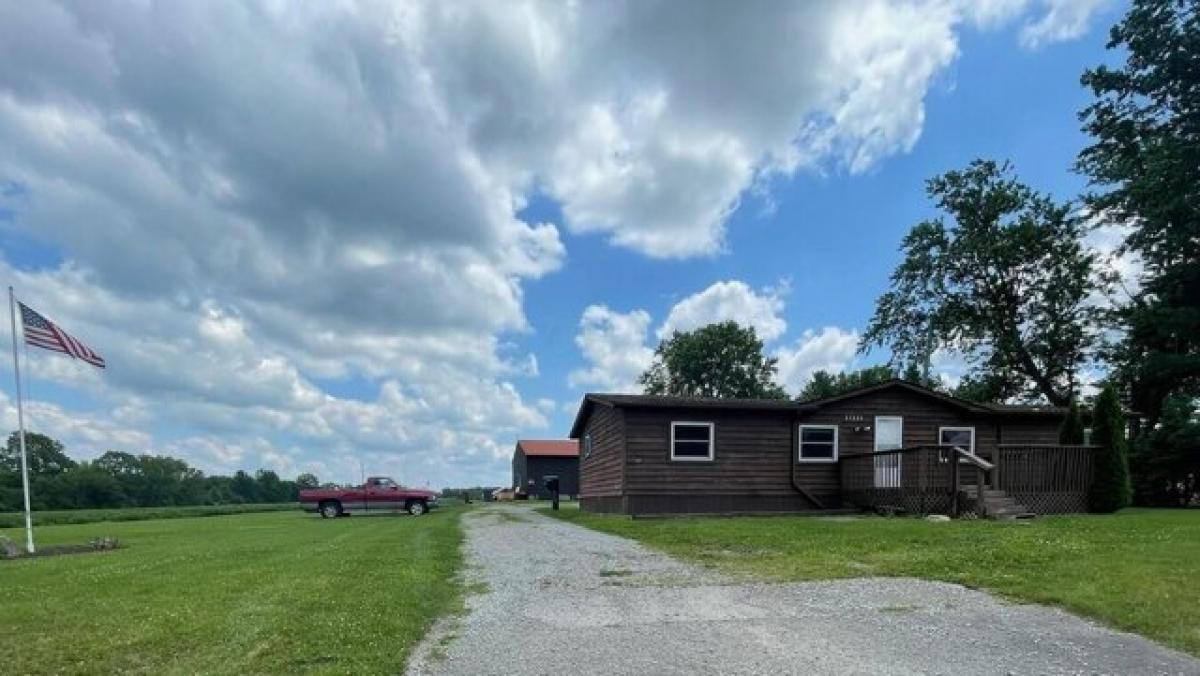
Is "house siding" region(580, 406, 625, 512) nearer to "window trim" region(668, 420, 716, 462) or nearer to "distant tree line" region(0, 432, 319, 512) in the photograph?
"window trim" region(668, 420, 716, 462)

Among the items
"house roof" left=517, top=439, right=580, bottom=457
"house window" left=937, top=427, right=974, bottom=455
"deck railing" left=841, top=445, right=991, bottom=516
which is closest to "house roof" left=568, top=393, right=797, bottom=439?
"deck railing" left=841, top=445, right=991, bottom=516

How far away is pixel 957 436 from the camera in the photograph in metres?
23.2

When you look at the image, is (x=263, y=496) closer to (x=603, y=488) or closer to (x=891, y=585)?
(x=603, y=488)

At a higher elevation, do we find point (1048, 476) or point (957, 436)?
point (957, 436)

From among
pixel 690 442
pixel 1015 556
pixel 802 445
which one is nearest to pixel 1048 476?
pixel 802 445

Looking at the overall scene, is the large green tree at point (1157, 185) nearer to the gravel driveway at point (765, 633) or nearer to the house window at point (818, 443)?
the house window at point (818, 443)

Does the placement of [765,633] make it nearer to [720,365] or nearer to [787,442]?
[787,442]

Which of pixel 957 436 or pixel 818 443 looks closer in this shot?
pixel 818 443

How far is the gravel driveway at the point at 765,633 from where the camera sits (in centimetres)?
617

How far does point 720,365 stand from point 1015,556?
58.5m

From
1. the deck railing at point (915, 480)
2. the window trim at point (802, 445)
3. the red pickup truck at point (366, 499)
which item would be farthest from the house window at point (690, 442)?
the red pickup truck at point (366, 499)

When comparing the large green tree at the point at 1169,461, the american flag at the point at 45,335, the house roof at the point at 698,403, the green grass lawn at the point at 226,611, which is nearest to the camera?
the green grass lawn at the point at 226,611

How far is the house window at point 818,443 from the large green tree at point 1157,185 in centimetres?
1314

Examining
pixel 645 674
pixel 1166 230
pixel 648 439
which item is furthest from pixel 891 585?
pixel 1166 230
